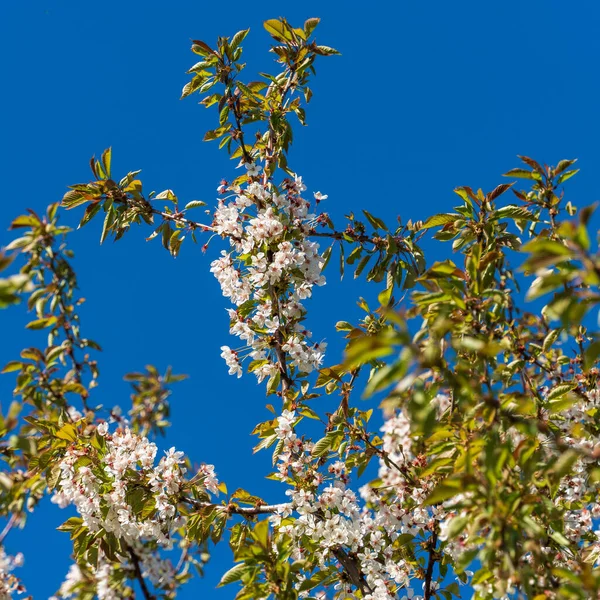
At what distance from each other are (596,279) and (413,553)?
98.1 inches

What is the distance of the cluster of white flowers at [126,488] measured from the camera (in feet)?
11.4

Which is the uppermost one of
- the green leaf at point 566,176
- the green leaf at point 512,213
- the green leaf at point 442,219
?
Answer: the green leaf at point 442,219

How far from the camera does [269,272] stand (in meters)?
3.95

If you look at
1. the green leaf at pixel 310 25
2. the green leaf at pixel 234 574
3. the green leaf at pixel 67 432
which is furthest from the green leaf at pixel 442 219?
the green leaf at pixel 67 432

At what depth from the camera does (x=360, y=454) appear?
3650mm

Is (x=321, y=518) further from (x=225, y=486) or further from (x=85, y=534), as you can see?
(x=85, y=534)

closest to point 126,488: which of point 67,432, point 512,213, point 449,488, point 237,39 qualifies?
point 67,432

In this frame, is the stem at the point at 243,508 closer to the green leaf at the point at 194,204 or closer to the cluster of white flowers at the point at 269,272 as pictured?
the cluster of white flowers at the point at 269,272

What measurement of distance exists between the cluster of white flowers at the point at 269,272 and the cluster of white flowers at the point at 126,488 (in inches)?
32.6

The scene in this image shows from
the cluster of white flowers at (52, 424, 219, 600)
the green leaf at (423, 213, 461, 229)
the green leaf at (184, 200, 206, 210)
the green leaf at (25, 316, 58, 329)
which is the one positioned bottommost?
the cluster of white flowers at (52, 424, 219, 600)

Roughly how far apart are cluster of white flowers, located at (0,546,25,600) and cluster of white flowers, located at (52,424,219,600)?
1.80 ft

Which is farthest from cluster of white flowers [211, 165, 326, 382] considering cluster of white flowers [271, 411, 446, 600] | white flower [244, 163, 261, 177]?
cluster of white flowers [271, 411, 446, 600]

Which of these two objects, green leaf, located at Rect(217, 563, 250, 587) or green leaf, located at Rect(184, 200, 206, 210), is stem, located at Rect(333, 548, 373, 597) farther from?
green leaf, located at Rect(184, 200, 206, 210)

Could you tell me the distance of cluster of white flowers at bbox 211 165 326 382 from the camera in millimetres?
3967
